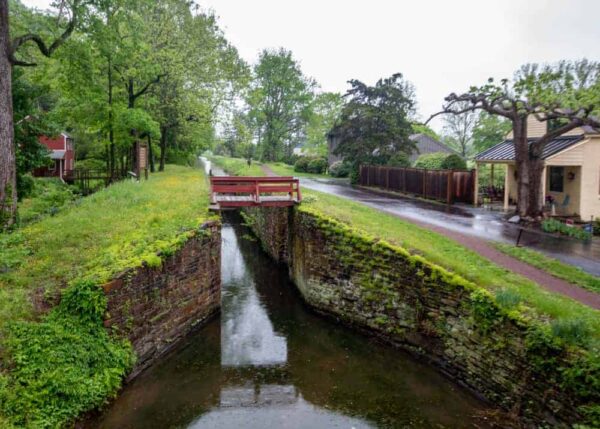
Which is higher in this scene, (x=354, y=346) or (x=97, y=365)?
(x=97, y=365)

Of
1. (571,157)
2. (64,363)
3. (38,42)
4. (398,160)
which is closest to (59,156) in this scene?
(38,42)

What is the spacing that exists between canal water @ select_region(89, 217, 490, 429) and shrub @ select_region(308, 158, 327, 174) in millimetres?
33088

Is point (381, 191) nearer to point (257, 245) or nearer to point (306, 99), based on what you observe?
point (257, 245)

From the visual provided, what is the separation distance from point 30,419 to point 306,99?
60.4 metres

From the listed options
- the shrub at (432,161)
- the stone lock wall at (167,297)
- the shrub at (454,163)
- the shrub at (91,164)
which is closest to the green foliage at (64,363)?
the stone lock wall at (167,297)

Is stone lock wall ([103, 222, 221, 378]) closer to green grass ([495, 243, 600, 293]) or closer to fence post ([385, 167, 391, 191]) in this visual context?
green grass ([495, 243, 600, 293])

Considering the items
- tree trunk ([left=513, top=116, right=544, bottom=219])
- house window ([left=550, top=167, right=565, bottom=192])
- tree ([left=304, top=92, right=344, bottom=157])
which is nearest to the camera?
tree trunk ([left=513, top=116, right=544, bottom=219])

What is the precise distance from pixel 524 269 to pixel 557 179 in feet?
38.1

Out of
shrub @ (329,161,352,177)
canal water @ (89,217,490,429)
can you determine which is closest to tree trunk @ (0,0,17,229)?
canal water @ (89,217,490,429)

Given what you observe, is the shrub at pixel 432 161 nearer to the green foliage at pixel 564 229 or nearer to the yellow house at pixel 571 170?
the yellow house at pixel 571 170

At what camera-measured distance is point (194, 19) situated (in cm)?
3008

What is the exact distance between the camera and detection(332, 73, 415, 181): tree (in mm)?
31969

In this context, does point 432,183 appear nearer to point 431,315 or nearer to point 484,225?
point 484,225

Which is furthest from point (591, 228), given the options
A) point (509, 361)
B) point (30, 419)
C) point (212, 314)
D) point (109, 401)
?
point (30, 419)
